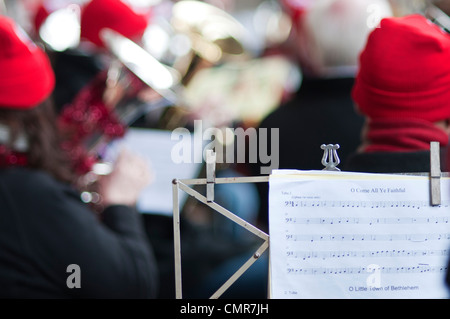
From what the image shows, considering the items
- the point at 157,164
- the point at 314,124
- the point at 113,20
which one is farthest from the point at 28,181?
the point at 113,20

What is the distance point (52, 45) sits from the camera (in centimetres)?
293

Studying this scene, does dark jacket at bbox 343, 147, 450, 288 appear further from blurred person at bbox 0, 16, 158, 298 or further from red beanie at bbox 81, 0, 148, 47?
red beanie at bbox 81, 0, 148, 47

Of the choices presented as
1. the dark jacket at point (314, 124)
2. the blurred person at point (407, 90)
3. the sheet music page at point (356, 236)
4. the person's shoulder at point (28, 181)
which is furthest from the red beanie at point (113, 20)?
the sheet music page at point (356, 236)

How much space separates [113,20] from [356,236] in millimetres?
→ 1829

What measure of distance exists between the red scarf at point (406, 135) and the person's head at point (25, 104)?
2.69 feet

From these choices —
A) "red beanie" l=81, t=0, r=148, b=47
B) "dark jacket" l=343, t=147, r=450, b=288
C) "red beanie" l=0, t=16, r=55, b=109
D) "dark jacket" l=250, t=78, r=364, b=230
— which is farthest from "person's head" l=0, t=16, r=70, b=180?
"red beanie" l=81, t=0, r=148, b=47

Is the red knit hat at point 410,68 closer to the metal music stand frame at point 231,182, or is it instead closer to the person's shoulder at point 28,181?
the metal music stand frame at point 231,182

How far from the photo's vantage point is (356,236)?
3.44 ft

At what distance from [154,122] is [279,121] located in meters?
0.63

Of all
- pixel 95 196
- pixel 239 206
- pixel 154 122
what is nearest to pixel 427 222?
pixel 95 196

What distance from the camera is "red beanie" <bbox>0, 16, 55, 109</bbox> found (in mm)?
1591

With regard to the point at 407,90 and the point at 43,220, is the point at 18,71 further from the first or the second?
the point at 407,90

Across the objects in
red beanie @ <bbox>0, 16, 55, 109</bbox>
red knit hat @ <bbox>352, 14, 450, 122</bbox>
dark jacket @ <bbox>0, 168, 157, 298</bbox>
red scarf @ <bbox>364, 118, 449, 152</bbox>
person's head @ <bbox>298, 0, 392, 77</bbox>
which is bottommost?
dark jacket @ <bbox>0, 168, 157, 298</bbox>
